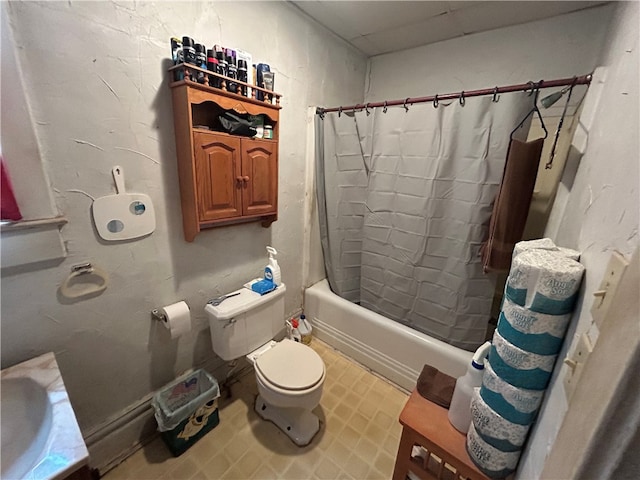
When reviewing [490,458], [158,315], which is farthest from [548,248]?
[158,315]

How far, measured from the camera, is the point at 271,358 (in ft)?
4.63

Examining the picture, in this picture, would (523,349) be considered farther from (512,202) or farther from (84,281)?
(84,281)

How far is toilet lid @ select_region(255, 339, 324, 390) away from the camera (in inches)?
50.2

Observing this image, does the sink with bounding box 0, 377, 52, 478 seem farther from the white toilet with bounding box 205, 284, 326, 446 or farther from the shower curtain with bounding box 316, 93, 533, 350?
the shower curtain with bounding box 316, 93, 533, 350

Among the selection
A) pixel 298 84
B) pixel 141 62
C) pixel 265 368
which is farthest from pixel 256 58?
pixel 265 368

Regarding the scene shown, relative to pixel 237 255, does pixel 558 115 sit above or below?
above

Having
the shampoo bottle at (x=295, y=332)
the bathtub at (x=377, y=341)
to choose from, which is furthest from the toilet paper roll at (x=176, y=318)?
the bathtub at (x=377, y=341)

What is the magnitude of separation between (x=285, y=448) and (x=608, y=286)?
151 cm

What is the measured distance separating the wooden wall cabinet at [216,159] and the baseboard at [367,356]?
1.12 metres

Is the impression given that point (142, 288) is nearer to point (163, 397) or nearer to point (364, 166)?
point (163, 397)

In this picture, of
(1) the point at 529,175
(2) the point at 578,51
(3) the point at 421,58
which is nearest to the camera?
(1) the point at 529,175

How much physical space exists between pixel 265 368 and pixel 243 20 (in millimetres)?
1772

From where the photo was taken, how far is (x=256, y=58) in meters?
1.39

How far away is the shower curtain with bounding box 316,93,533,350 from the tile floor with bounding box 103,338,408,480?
61 cm
